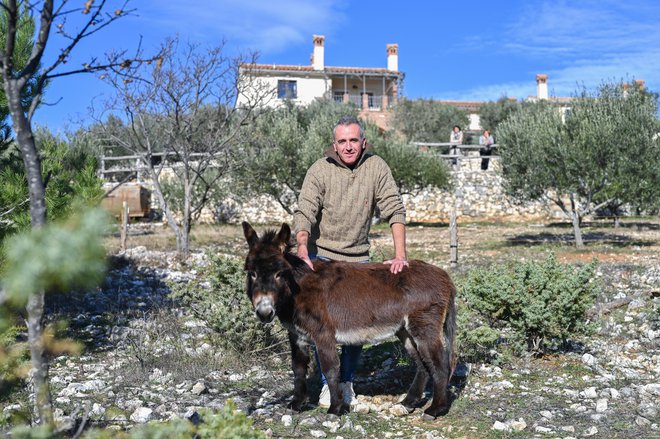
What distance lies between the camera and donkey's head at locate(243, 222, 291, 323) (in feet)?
15.2

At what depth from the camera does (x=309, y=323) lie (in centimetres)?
526

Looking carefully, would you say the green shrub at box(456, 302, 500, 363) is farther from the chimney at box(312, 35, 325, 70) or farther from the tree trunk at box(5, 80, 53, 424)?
Result: the chimney at box(312, 35, 325, 70)

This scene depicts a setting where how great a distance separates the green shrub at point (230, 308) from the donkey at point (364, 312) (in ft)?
6.11

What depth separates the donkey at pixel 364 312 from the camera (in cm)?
525

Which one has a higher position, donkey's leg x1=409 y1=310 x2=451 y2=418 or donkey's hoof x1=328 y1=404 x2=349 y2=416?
donkey's leg x1=409 y1=310 x2=451 y2=418

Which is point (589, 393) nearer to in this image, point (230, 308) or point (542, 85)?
point (230, 308)

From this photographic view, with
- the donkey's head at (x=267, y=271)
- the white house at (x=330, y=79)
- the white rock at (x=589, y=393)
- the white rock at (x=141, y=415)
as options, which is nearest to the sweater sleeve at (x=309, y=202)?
the donkey's head at (x=267, y=271)

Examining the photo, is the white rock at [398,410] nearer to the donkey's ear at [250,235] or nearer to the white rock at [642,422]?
the white rock at [642,422]

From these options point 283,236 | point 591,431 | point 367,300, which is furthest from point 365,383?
point 283,236

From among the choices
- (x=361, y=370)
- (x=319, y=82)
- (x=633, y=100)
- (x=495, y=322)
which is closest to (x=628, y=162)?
(x=633, y=100)

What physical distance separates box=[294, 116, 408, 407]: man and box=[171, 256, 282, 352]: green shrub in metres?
1.80

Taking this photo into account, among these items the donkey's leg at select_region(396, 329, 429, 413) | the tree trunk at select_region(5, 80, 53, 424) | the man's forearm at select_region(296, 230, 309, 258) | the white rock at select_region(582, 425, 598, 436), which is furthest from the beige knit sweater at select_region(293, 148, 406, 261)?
the tree trunk at select_region(5, 80, 53, 424)

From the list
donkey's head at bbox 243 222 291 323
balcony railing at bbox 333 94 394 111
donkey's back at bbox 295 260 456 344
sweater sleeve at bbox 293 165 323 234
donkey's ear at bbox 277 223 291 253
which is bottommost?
donkey's back at bbox 295 260 456 344

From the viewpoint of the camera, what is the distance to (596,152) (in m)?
21.1
